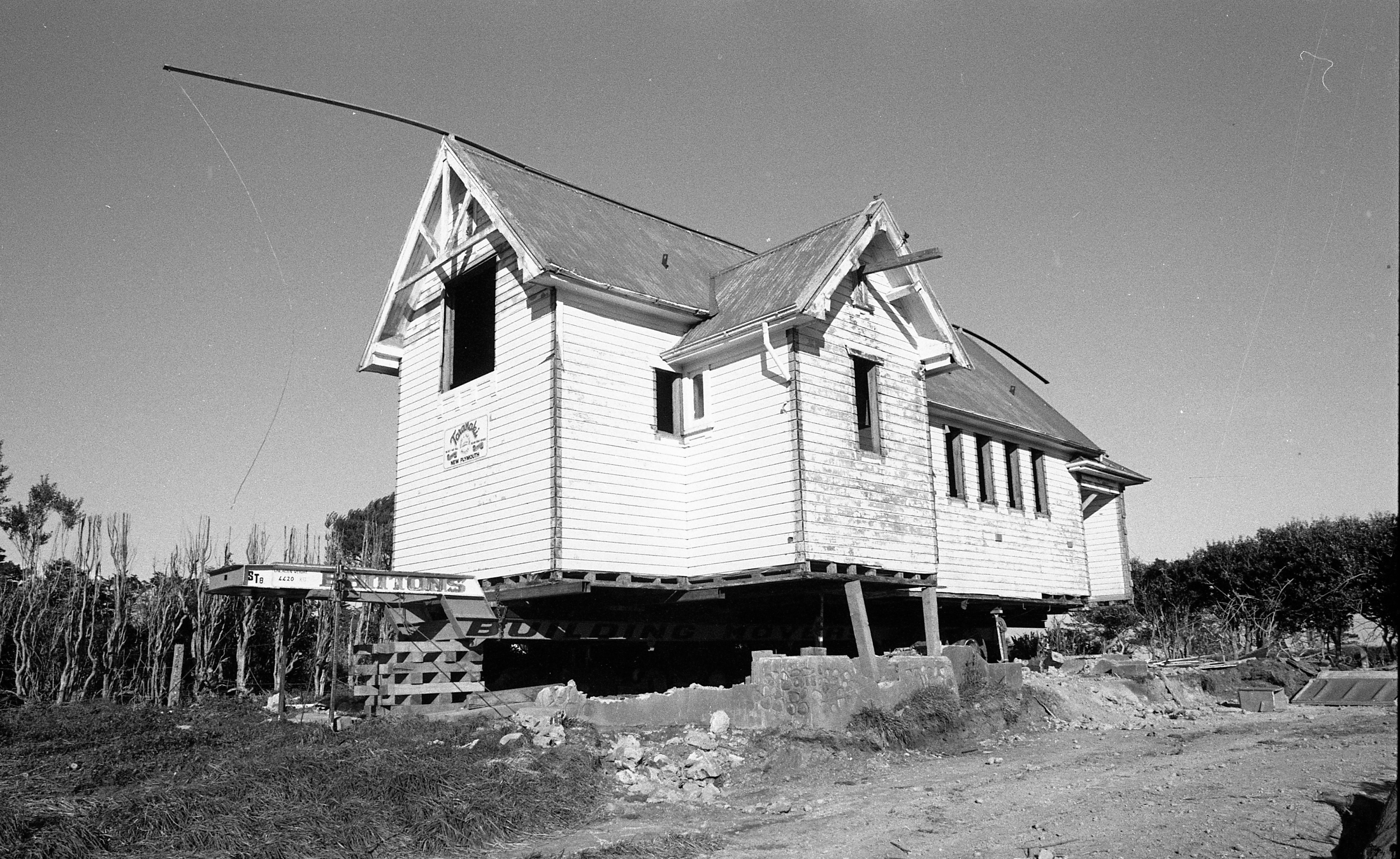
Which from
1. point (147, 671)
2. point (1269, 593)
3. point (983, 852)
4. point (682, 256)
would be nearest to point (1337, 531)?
point (1269, 593)

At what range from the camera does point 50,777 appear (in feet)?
37.0

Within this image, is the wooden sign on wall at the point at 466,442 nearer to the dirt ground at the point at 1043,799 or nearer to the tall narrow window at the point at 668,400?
the tall narrow window at the point at 668,400

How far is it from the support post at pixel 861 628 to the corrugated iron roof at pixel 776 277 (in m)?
4.77

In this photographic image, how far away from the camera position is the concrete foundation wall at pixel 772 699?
15.5 meters

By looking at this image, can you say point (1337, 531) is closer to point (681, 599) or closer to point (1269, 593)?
point (1269, 593)

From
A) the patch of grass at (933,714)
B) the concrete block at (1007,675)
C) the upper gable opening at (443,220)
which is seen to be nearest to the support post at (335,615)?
the upper gable opening at (443,220)

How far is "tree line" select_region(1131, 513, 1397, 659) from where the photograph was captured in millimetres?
33094

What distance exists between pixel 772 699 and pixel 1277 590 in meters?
26.6

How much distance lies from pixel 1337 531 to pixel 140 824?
3724 centimetres

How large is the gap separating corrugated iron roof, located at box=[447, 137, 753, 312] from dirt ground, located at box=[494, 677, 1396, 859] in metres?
8.09

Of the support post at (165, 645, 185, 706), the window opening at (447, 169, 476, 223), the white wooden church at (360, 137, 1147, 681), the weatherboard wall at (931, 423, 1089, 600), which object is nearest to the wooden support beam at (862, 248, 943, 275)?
the white wooden church at (360, 137, 1147, 681)

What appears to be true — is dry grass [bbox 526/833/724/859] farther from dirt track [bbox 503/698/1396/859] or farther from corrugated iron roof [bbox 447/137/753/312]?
corrugated iron roof [bbox 447/137/753/312]

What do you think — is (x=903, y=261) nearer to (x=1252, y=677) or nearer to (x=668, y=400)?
(x=668, y=400)

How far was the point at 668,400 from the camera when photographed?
63.3 ft
